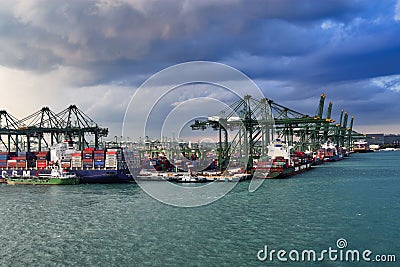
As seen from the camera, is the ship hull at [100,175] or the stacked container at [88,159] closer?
the ship hull at [100,175]

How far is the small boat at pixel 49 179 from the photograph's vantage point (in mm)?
50562

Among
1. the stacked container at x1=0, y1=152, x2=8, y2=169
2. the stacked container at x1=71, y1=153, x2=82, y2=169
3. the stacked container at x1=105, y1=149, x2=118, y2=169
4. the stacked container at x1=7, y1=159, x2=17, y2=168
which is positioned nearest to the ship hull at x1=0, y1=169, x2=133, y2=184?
the stacked container at x1=105, y1=149, x2=118, y2=169

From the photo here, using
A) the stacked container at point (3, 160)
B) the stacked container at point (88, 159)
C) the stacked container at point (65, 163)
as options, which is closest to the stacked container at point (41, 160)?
the stacked container at point (65, 163)

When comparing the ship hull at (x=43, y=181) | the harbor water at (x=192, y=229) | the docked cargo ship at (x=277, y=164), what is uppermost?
the docked cargo ship at (x=277, y=164)

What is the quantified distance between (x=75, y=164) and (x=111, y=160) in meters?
6.11

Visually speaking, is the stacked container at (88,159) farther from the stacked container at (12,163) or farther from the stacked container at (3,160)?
the stacked container at (3,160)

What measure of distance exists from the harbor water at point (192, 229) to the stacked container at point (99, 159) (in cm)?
2070

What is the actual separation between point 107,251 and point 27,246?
4611 millimetres

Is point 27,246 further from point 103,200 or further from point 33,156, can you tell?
point 33,156

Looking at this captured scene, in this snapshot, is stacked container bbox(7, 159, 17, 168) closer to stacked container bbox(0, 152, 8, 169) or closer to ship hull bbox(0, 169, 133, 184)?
stacked container bbox(0, 152, 8, 169)

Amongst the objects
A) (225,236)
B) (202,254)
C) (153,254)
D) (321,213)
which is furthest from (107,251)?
(321,213)

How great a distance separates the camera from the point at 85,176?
52812 mm

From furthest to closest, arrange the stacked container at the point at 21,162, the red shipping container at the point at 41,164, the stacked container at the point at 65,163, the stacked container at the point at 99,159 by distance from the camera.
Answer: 1. the stacked container at the point at 21,162
2. the red shipping container at the point at 41,164
3. the stacked container at the point at 65,163
4. the stacked container at the point at 99,159

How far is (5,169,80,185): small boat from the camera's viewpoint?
50.6 metres
